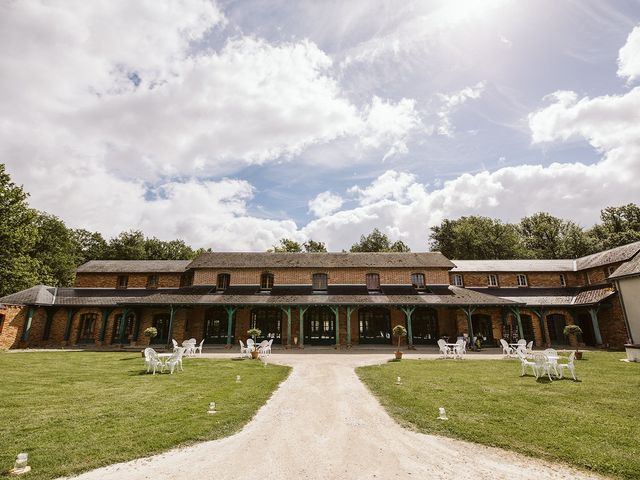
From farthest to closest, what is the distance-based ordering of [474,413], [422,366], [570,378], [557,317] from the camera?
[557,317] → [422,366] → [570,378] → [474,413]

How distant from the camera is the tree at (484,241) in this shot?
133 feet

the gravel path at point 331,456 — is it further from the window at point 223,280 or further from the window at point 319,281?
the window at point 223,280

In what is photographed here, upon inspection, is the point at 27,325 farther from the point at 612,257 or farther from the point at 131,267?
the point at 612,257

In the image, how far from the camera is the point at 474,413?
6.34 m

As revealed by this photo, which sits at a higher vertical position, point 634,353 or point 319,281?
point 319,281

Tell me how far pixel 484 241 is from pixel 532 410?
126 ft

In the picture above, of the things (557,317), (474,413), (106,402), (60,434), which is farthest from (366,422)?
(557,317)

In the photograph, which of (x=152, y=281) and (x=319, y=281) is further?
(x=152, y=281)

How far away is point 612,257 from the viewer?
2203 centimetres

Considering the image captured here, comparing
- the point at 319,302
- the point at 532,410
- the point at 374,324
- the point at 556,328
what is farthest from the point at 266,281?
the point at 556,328

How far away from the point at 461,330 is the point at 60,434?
20.3 metres

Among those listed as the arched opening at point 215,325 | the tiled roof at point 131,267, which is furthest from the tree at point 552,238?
the tiled roof at point 131,267

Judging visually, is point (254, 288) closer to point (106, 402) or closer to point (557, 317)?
point (106, 402)

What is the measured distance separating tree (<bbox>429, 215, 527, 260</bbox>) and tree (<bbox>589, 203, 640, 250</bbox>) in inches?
332
